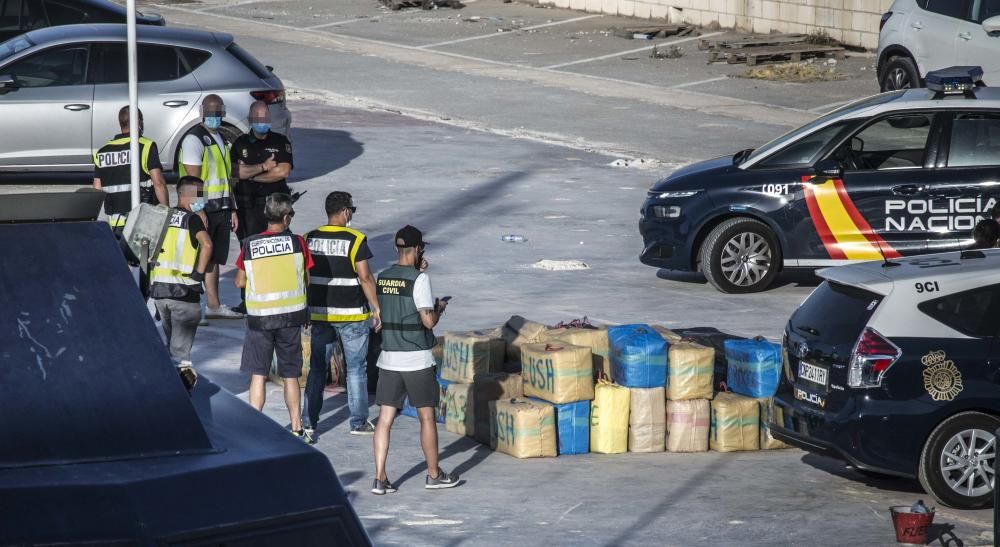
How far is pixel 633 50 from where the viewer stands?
32.7 m

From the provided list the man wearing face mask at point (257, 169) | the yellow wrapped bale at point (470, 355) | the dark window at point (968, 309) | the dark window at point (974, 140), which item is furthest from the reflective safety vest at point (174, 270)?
the dark window at point (974, 140)

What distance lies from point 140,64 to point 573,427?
33.5 ft

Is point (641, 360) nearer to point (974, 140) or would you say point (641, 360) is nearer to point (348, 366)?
point (348, 366)

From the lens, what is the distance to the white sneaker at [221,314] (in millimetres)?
13656

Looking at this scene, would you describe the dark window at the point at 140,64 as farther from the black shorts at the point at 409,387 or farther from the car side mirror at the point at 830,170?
the black shorts at the point at 409,387

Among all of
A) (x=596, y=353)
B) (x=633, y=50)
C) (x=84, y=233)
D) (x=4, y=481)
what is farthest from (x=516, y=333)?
(x=633, y=50)

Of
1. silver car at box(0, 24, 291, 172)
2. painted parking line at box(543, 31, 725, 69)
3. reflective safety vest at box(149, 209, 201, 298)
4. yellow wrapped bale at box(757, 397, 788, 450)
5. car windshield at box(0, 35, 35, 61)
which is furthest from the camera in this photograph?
painted parking line at box(543, 31, 725, 69)

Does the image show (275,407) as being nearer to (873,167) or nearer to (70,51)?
(873,167)

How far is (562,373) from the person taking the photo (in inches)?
410

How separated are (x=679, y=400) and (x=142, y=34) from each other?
10550mm

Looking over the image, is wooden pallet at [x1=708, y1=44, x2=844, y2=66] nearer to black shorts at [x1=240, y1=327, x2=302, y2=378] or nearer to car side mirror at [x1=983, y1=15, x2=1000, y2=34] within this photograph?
car side mirror at [x1=983, y1=15, x2=1000, y2=34]

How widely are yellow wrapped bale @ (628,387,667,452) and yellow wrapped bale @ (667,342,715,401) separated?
109 millimetres

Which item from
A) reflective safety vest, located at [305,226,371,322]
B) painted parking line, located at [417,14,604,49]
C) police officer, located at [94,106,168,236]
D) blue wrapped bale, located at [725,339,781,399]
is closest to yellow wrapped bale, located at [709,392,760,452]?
blue wrapped bale, located at [725,339,781,399]

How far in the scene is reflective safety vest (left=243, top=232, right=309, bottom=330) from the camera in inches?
403
